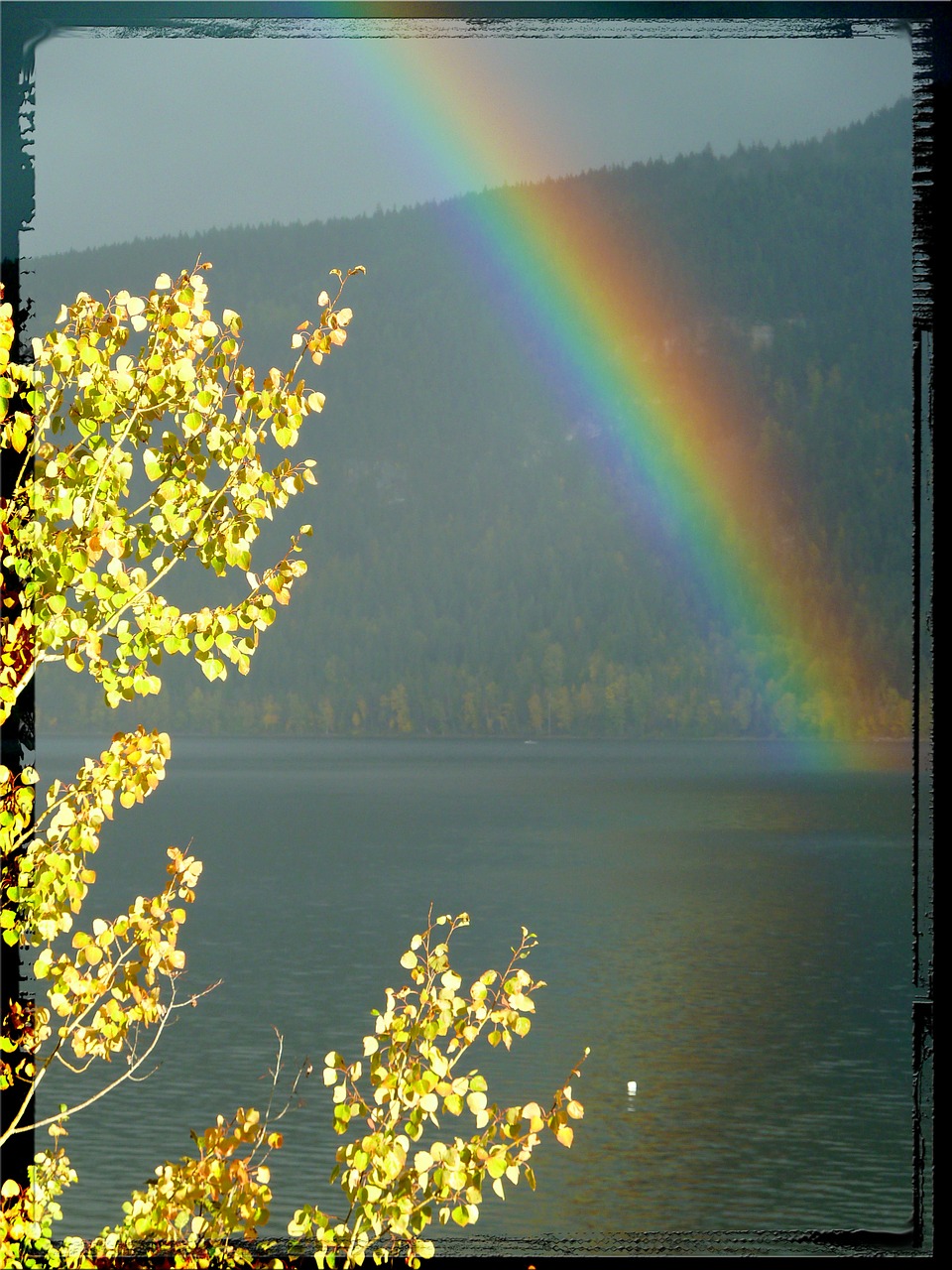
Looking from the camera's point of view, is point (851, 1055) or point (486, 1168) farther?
point (851, 1055)

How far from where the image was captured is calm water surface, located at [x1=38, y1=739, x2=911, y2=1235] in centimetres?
2292

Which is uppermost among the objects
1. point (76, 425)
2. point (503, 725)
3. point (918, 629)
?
point (503, 725)

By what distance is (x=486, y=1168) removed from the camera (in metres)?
3.52

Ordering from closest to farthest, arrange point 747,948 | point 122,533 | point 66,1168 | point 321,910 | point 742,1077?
1. point 122,533
2. point 66,1168
3. point 742,1077
4. point 747,948
5. point 321,910

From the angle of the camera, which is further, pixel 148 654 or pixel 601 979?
pixel 601 979

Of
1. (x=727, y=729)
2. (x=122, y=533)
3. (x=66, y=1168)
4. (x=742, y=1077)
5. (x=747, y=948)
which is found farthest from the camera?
(x=727, y=729)

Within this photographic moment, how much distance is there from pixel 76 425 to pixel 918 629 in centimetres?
193

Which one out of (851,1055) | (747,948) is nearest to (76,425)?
(851,1055)

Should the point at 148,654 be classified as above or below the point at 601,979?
above

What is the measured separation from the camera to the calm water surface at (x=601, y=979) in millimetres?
22922

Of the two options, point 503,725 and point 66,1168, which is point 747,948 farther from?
point 503,725

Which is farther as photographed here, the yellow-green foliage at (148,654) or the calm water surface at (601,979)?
the calm water surface at (601,979)

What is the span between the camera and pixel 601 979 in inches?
1665

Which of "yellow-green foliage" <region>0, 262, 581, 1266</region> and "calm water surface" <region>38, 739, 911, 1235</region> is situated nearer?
"yellow-green foliage" <region>0, 262, 581, 1266</region>
